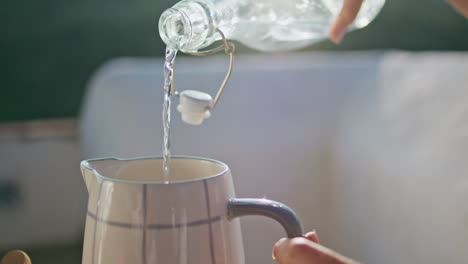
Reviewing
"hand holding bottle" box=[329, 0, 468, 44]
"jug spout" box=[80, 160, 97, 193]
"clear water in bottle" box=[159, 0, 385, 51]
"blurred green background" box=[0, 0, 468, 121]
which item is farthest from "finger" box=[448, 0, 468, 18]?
"blurred green background" box=[0, 0, 468, 121]

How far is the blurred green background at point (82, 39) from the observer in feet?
6.05

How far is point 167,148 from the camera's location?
1.61ft

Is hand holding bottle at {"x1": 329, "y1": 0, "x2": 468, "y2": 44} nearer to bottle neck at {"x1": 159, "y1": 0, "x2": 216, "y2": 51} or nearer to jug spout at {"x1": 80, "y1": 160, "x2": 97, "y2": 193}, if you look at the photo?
bottle neck at {"x1": 159, "y1": 0, "x2": 216, "y2": 51}

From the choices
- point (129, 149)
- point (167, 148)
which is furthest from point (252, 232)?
point (167, 148)

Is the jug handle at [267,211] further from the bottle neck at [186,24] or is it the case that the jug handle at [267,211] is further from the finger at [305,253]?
the bottle neck at [186,24]

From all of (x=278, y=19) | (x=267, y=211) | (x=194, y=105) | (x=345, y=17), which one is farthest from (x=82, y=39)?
(x=267, y=211)

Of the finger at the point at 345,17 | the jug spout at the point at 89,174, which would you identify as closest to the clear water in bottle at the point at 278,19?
the finger at the point at 345,17

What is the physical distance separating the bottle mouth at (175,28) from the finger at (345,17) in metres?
0.24

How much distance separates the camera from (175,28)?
49cm

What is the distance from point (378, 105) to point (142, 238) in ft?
2.54

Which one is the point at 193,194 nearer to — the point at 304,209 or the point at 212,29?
the point at 212,29

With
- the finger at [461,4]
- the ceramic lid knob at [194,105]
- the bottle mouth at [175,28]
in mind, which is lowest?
the ceramic lid knob at [194,105]

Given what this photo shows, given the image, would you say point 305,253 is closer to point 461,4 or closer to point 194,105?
point 194,105

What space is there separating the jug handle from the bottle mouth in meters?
0.15
